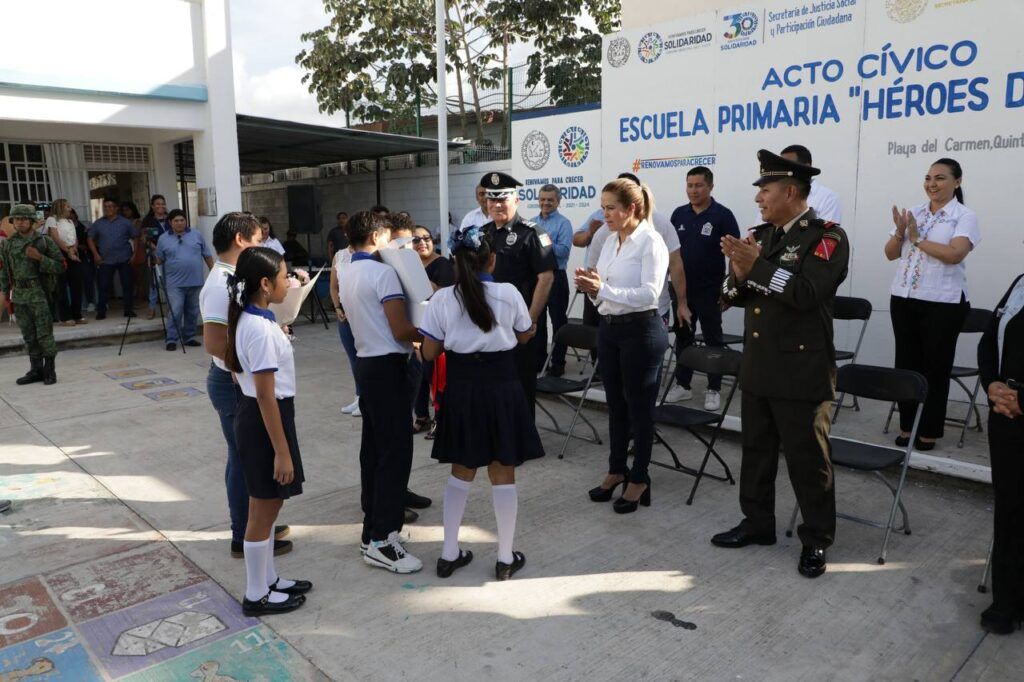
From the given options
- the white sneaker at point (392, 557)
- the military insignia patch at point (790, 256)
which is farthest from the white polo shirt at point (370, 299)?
the military insignia patch at point (790, 256)

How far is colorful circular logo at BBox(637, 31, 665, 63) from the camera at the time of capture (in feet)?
25.5

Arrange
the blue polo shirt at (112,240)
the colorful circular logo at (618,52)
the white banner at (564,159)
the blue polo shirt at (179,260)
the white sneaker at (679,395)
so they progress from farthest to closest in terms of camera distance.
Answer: the blue polo shirt at (112,240) < the blue polo shirt at (179,260) < the white banner at (564,159) < the colorful circular logo at (618,52) < the white sneaker at (679,395)

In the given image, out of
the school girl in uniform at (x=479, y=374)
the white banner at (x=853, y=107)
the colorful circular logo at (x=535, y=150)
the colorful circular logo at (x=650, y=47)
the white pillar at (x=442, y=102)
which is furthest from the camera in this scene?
the colorful circular logo at (x=535, y=150)

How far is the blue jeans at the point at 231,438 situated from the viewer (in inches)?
135

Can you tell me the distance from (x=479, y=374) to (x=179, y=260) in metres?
7.54

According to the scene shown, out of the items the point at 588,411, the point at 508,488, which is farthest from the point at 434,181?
the point at 508,488

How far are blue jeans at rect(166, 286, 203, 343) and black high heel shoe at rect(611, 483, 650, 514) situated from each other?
→ 7122 millimetres

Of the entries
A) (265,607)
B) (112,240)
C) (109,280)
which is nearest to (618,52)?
(265,607)

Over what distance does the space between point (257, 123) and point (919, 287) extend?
30.6 feet

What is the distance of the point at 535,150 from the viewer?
9.34 metres

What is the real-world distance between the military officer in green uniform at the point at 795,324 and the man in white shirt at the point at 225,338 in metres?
2.19

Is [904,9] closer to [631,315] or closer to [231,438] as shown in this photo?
[631,315]

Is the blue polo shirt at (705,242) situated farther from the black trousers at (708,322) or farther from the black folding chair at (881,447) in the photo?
the black folding chair at (881,447)

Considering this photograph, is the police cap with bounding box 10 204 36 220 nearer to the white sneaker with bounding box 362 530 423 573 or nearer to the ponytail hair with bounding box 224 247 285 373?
the ponytail hair with bounding box 224 247 285 373
